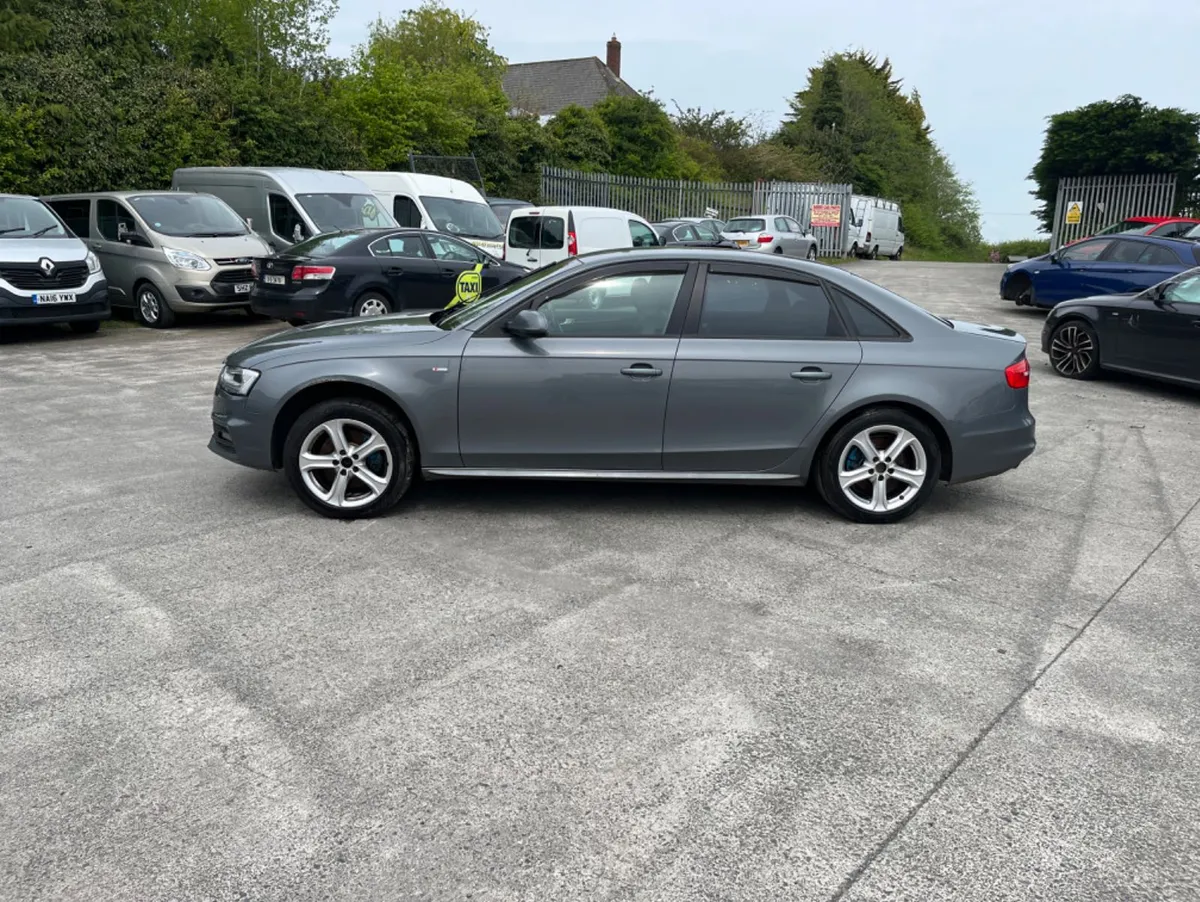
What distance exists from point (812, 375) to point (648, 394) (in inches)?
36.5

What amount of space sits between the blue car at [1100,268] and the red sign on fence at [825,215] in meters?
19.9

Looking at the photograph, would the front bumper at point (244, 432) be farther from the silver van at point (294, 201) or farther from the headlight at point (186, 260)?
the silver van at point (294, 201)

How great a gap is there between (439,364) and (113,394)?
17.8ft

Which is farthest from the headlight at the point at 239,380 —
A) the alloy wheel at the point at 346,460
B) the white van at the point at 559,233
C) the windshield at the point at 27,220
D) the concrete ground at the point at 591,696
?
the white van at the point at 559,233

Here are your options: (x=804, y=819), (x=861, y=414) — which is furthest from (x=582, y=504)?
(x=804, y=819)

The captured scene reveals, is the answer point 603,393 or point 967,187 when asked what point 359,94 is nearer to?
point 603,393

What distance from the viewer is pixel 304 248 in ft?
43.9

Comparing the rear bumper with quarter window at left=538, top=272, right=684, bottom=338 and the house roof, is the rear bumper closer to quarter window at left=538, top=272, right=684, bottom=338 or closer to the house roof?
quarter window at left=538, top=272, right=684, bottom=338

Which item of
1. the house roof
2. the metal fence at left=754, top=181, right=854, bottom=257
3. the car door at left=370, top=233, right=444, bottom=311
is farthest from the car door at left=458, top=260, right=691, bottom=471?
the house roof

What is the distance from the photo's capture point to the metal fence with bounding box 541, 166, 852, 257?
3198 cm

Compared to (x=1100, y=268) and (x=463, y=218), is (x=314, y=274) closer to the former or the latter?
(x=463, y=218)

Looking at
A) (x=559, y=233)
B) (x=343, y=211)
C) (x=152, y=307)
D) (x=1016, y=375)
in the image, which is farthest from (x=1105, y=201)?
(x=1016, y=375)

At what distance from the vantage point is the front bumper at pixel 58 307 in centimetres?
1269

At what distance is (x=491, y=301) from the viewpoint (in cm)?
627
